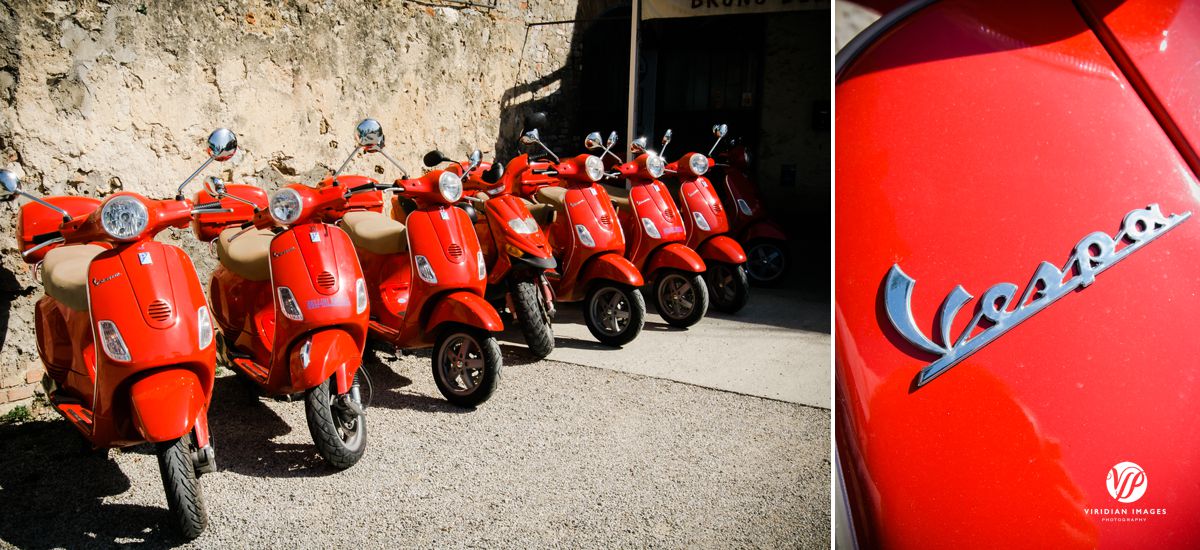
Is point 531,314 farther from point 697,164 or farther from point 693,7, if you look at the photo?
point 693,7

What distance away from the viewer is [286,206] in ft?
8.36

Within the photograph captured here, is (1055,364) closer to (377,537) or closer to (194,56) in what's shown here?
(377,537)

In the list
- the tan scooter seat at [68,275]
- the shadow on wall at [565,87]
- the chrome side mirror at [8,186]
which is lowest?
the tan scooter seat at [68,275]

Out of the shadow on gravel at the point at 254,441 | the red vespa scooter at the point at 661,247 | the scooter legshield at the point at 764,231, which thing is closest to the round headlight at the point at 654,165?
the red vespa scooter at the point at 661,247

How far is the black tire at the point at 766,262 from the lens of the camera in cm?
529

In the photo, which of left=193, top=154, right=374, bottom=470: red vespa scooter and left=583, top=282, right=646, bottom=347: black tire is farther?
left=583, top=282, right=646, bottom=347: black tire

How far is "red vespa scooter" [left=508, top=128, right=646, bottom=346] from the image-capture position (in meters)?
3.99

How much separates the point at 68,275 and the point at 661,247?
110 inches

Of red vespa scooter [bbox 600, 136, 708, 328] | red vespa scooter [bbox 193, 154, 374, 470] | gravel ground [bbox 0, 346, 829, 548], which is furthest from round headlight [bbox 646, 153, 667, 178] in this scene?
red vespa scooter [bbox 193, 154, 374, 470]

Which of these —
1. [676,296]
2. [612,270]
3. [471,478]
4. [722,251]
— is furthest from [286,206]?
[722,251]

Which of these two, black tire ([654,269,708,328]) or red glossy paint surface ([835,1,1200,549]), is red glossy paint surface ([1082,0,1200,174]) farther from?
black tire ([654,269,708,328])

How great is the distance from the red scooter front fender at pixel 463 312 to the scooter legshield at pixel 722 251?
71.2 inches

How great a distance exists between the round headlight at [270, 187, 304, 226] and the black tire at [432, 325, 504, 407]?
794 millimetres

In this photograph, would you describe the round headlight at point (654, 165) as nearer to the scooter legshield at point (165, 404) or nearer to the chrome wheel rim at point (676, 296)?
the chrome wheel rim at point (676, 296)
